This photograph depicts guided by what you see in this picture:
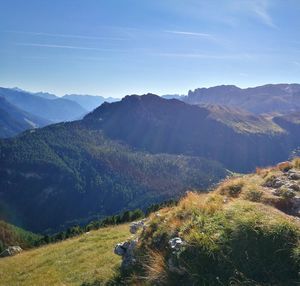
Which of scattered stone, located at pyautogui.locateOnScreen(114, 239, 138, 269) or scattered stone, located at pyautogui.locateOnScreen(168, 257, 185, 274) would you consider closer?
scattered stone, located at pyautogui.locateOnScreen(168, 257, 185, 274)

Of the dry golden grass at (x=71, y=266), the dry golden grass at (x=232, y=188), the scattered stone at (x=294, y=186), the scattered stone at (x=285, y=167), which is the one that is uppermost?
the scattered stone at (x=285, y=167)

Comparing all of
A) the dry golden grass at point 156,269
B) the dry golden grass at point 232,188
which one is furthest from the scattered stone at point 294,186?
the dry golden grass at point 156,269

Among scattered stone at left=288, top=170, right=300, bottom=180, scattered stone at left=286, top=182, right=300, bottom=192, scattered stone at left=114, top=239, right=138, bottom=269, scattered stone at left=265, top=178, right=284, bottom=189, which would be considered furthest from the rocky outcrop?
scattered stone at left=288, top=170, right=300, bottom=180

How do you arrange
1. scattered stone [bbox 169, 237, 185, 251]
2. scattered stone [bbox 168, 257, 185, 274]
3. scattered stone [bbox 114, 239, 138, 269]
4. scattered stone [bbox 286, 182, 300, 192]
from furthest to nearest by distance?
scattered stone [bbox 286, 182, 300, 192], scattered stone [bbox 114, 239, 138, 269], scattered stone [bbox 169, 237, 185, 251], scattered stone [bbox 168, 257, 185, 274]

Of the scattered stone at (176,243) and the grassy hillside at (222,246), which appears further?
the scattered stone at (176,243)

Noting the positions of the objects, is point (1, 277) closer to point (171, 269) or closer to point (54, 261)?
point (54, 261)

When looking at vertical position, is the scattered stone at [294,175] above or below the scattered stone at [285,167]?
below

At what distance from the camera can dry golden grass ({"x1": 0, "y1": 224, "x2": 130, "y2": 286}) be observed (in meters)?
20.0

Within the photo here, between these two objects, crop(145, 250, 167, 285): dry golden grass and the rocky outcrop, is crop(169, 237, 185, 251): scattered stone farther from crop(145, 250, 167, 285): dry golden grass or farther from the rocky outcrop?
the rocky outcrop

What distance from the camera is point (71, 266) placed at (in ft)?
76.7

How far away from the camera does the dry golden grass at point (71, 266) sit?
65.7 feet

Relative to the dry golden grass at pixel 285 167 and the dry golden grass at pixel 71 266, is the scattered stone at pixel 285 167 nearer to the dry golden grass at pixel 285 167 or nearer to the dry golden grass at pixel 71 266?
the dry golden grass at pixel 285 167

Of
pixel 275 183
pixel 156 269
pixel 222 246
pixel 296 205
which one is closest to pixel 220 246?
pixel 222 246

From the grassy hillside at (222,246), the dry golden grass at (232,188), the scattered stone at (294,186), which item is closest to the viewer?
the grassy hillside at (222,246)
